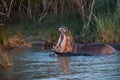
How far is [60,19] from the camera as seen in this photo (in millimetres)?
22375

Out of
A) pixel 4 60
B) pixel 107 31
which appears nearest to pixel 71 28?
pixel 107 31

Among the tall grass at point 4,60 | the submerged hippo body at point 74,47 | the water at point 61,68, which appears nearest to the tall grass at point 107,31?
the submerged hippo body at point 74,47

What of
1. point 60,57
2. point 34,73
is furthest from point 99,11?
point 34,73

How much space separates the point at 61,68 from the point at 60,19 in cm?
936

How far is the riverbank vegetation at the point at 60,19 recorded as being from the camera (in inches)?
742

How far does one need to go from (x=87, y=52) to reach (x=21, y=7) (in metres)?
8.65

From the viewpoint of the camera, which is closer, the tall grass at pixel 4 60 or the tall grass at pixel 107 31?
the tall grass at pixel 4 60

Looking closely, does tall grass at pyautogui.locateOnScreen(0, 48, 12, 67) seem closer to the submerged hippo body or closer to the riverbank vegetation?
the submerged hippo body

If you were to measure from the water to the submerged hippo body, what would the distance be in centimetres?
47

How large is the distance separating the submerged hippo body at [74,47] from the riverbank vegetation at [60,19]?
197 cm

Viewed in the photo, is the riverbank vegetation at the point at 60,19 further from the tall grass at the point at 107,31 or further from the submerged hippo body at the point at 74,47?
the submerged hippo body at the point at 74,47

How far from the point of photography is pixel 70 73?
12.2m

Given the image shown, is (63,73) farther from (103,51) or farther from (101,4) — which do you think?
(101,4)

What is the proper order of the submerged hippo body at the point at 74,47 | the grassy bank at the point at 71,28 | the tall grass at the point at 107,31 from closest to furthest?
the submerged hippo body at the point at 74,47 < the tall grass at the point at 107,31 < the grassy bank at the point at 71,28
